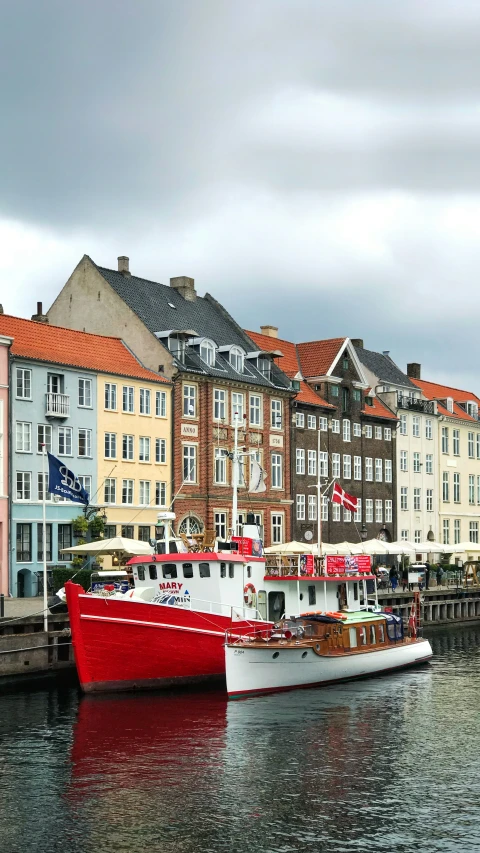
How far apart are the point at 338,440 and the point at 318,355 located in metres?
6.35

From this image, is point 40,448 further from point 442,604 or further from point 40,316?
point 442,604

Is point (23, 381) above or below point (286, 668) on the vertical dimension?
above

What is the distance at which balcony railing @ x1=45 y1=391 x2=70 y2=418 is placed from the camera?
61844 millimetres

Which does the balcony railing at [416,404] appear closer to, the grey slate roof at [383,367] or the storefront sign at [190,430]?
the grey slate roof at [383,367]

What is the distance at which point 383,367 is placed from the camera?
10056cm

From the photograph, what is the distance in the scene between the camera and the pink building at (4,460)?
5850 cm

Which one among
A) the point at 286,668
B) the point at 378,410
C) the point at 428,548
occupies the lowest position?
the point at 286,668

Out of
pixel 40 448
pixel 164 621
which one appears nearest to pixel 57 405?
pixel 40 448

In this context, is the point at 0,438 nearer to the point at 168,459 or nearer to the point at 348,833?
the point at 168,459

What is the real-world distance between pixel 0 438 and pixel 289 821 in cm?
3709

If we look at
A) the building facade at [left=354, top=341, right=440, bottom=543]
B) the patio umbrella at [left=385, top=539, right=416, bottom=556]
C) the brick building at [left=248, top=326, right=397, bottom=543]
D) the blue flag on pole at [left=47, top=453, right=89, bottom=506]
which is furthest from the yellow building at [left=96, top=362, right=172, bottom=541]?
the building facade at [left=354, top=341, right=440, bottom=543]

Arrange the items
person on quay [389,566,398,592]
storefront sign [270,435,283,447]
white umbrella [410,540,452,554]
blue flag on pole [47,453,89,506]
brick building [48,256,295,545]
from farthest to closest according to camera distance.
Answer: storefront sign [270,435,283,447] < white umbrella [410,540,452,554] < person on quay [389,566,398,592] < brick building [48,256,295,545] < blue flag on pole [47,453,89,506]

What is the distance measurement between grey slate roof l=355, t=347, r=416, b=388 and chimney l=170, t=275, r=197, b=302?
21.0 m

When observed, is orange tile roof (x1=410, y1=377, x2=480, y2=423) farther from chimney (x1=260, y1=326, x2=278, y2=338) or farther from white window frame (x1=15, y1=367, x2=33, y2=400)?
white window frame (x1=15, y1=367, x2=33, y2=400)
